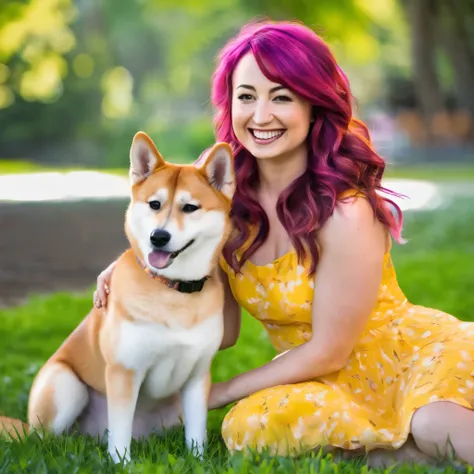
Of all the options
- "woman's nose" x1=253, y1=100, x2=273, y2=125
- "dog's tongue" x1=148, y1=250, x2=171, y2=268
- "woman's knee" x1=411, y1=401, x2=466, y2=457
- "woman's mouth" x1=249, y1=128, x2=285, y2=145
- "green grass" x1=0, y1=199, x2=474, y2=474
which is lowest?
"green grass" x1=0, y1=199, x2=474, y2=474

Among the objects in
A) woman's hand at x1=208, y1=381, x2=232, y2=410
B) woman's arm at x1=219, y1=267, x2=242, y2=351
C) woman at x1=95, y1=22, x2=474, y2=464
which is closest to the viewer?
woman at x1=95, y1=22, x2=474, y2=464

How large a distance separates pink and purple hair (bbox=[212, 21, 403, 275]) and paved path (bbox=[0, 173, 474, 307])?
4233 millimetres

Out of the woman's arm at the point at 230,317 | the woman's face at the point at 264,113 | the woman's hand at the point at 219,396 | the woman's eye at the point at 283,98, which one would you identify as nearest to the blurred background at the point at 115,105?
the woman's arm at the point at 230,317

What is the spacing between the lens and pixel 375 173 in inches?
125

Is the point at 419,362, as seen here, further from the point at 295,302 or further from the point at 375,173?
the point at 375,173

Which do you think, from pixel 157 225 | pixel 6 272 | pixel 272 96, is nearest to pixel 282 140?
pixel 272 96

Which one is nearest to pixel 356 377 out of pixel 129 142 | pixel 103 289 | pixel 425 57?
pixel 103 289

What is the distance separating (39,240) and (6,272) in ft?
6.51

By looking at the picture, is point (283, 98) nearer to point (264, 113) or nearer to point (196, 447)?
point (264, 113)

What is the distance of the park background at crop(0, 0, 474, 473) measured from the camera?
4.77 m

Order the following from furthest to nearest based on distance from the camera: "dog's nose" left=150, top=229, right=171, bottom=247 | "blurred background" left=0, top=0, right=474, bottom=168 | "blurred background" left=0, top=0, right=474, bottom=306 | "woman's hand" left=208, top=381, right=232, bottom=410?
"blurred background" left=0, top=0, right=474, bottom=168 < "blurred background" left=0, top=0, right=474, bottom=306 < "woman's hand" left=208, top=381, right=232, bottom=410 < "dog's nose" left=150, top=229, right=171, bottom=247

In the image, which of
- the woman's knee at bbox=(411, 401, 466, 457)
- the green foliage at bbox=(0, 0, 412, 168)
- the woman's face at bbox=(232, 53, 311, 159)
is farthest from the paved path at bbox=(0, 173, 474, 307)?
the woman's knee at bbox=(411, 401, 466, 457)

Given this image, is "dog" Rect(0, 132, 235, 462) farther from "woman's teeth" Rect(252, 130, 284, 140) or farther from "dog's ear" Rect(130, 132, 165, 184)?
"woman's teeth" Rect(252, 130, 284, 140)

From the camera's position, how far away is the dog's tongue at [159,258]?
262 centimetres
